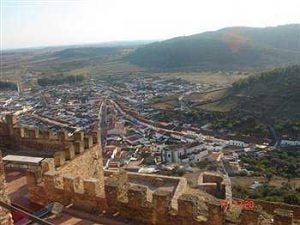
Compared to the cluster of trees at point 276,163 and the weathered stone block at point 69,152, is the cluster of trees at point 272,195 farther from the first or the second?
the weathered stone block at point 69,152

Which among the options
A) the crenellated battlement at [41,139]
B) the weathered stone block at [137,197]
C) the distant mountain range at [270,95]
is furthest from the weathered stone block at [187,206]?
the distant mountain range at [270,95]

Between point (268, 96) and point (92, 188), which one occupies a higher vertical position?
point (92, 188)

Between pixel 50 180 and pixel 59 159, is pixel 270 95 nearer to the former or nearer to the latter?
pixel 59 159

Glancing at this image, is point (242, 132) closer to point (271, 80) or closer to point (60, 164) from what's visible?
point (271, 80)

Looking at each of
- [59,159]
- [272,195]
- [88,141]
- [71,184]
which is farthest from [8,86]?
[71,184]

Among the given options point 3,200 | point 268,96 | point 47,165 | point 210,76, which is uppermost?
point 3,200

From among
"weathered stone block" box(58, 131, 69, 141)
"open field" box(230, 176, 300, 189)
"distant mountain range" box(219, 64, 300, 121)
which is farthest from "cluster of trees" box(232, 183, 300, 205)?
"distant mountain range" box(219, 64, 300, 121)

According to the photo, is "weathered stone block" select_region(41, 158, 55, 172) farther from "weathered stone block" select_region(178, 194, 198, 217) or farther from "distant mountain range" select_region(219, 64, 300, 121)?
"distant mountain range" select_region(219, 64, 300, 121)

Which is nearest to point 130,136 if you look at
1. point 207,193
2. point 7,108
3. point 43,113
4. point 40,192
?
point 43,113
